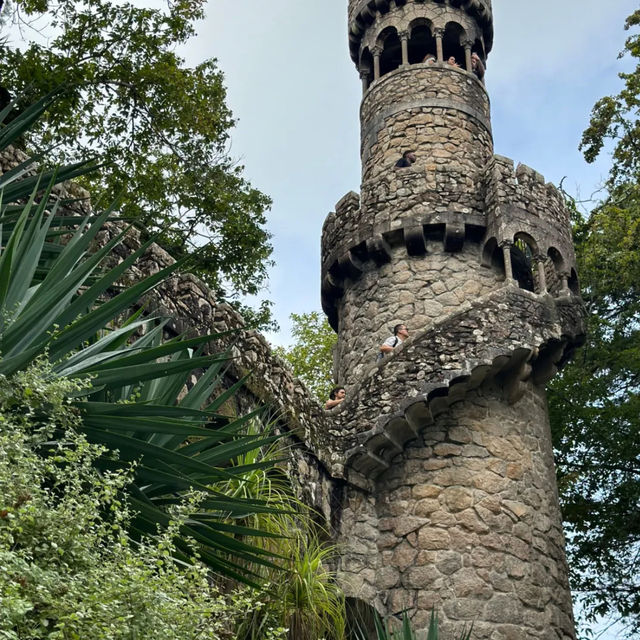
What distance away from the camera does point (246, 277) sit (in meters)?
16.9

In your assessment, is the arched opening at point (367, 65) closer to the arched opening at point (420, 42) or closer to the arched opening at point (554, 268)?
the arched opening at point (420, 42)

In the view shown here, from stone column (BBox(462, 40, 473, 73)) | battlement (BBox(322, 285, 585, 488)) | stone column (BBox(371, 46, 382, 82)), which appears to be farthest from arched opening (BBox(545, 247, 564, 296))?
stone column (BBox(371, 46, 382, 82))

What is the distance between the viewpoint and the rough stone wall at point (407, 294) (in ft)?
43.4

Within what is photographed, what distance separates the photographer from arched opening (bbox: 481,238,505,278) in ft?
44.3

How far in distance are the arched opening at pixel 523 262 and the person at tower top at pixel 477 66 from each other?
3.51 m

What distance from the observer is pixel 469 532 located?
446 inches

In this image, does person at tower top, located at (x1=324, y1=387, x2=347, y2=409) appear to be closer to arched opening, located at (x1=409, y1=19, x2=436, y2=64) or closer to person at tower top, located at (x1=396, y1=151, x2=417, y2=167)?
person at tower top, located at (x1=396, y1=151, x2=417, y2=167)

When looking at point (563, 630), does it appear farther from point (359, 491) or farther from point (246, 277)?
point (246, 277)

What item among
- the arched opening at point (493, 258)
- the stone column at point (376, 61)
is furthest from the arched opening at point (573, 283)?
the stone column at point (376, 61)

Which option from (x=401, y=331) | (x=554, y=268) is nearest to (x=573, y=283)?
(x=554, y=268)

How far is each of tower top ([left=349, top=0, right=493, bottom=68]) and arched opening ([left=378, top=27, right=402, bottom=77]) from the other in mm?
246

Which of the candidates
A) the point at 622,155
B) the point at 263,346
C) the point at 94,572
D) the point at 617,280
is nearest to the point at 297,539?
the point at 263,346

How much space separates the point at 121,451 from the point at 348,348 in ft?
27.0

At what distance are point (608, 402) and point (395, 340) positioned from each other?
656 centimetres
